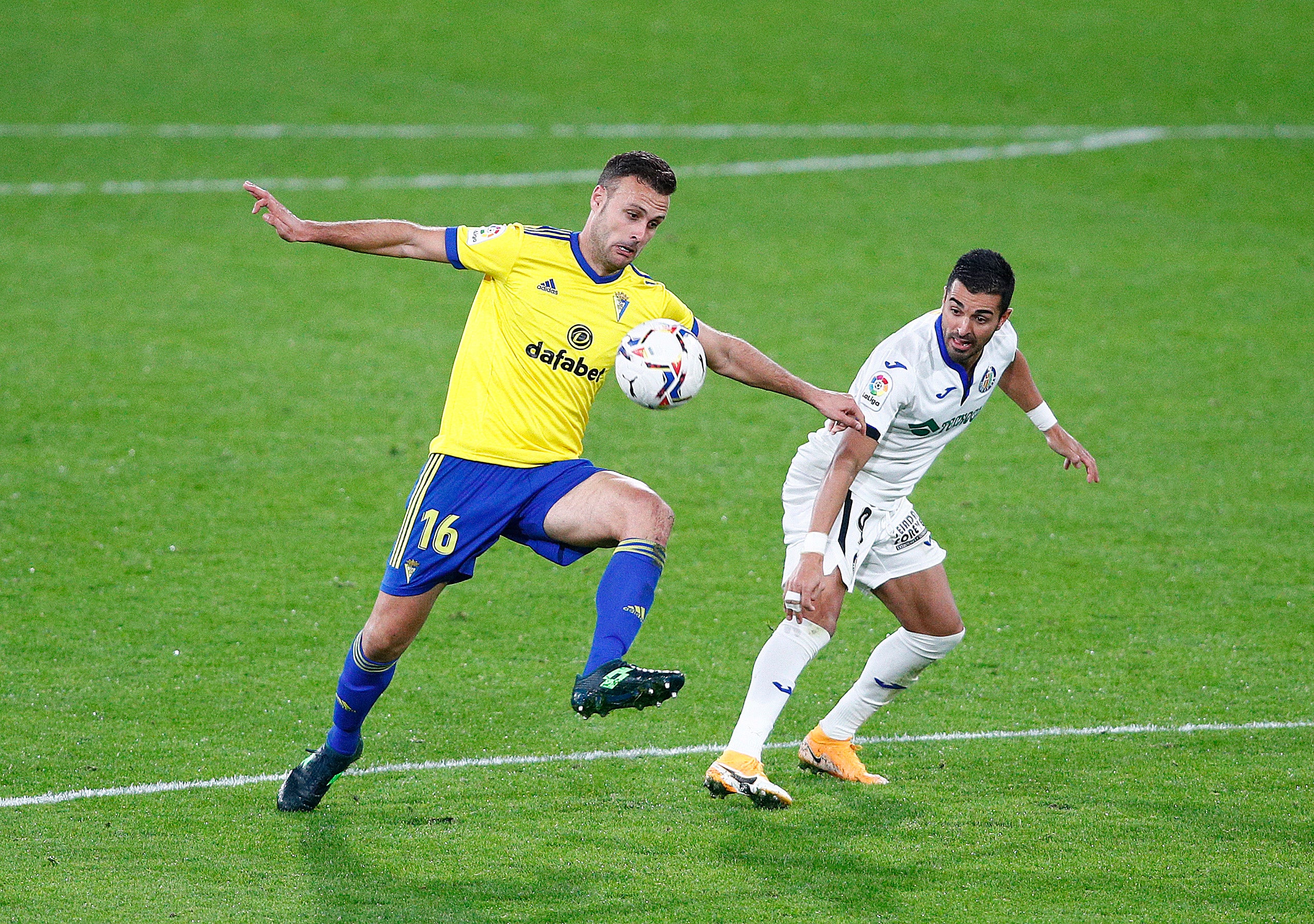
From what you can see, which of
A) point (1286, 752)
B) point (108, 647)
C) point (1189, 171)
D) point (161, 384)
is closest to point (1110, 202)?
point (1189, 171)

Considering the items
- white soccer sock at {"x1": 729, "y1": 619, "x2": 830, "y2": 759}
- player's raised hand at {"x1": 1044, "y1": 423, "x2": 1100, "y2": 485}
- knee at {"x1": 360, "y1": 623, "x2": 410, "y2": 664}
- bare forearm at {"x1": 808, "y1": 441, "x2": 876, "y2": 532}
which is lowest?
knee at {"x1": 360, "y1": 623, "x2": 410, "y2": 664}

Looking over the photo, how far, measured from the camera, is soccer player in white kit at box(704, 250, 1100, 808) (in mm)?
6516

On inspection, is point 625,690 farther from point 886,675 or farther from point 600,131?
point 600,131

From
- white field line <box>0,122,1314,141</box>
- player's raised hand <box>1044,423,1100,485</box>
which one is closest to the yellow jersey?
player's raised hand <box>1044,423,1100,485</box>

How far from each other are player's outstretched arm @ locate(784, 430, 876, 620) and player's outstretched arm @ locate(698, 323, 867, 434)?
92 millimetres

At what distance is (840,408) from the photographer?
20.7ft

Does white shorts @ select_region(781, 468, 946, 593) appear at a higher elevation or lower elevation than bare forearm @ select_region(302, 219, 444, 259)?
lower

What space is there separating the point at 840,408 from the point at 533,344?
4.17ft

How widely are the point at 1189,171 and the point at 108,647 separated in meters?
16.8

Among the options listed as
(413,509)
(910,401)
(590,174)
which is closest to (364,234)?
(413,509)

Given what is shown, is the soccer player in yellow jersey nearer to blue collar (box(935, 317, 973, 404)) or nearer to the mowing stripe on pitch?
blue collar (box(935, 317, 973, 404))

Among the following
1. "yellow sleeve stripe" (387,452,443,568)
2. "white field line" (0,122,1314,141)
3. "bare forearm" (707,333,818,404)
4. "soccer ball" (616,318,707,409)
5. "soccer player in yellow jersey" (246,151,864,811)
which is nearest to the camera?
"soccer ball" (616,318,707,409)

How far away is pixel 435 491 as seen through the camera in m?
6.30

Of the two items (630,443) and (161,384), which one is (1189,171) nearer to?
(630,443)
